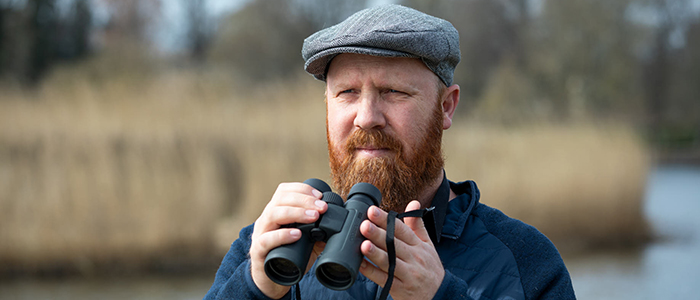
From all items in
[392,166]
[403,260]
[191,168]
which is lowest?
[403,260]

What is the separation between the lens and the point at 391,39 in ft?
5.65

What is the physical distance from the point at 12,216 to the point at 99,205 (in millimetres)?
1131

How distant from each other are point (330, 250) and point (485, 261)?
0.59m

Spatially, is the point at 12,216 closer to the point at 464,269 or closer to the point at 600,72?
the point at 464,269

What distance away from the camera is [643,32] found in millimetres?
21828

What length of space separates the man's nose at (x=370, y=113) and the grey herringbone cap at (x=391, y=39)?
5.6 inches

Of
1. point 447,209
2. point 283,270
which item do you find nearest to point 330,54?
point 447,209

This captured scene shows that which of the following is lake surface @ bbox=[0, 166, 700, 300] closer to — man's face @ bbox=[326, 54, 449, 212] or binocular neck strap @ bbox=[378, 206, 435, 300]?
man's face @ bbox=[326, 54, 449, 212]

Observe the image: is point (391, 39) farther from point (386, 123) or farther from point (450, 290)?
point (450, 290)

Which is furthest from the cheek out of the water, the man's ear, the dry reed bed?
the water

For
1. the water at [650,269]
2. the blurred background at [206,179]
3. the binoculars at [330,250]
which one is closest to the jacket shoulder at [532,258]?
the binoculars at [330,250]

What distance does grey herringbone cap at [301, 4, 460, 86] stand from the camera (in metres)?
1.74

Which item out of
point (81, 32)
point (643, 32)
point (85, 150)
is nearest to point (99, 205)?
point (85, 150)

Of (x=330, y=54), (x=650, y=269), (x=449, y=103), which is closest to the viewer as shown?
(x=330, y=54)
